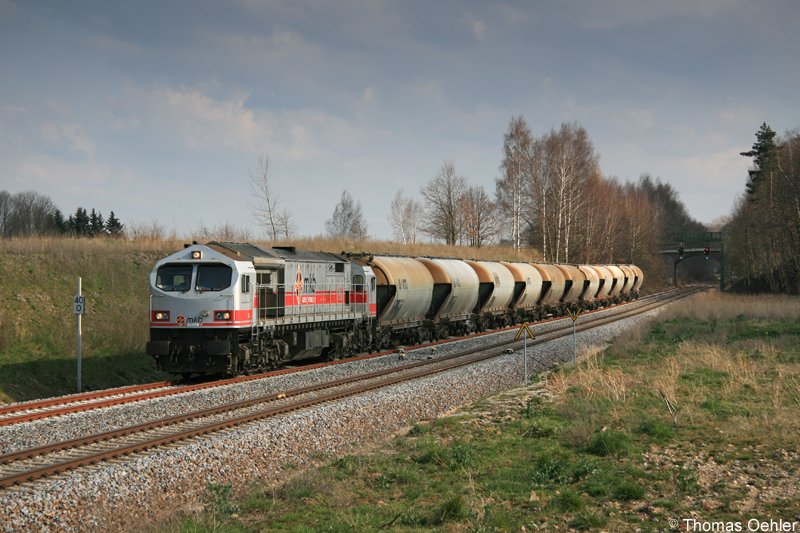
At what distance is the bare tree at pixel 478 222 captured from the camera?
225 ft

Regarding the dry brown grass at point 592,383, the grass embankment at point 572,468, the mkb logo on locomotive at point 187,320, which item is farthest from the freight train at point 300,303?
the dry brown grass at point 592,383

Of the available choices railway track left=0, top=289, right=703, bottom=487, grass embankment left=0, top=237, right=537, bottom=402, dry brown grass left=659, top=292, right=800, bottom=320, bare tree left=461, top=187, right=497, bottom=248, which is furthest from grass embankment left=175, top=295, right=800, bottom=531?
bare tree left=461, top=187, right=497, bottom=248

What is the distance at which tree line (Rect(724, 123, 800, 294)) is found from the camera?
1940 inches

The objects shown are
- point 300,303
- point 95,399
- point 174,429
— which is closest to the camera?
point 174,429

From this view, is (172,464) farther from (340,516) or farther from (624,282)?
(624,282)

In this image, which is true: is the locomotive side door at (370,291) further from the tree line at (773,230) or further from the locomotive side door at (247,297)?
the tree line at (773,230)

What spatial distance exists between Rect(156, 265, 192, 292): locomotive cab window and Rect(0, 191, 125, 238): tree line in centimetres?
3971

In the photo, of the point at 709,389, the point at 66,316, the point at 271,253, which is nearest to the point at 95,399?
the point at 271,253

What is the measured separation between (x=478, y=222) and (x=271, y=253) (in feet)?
165

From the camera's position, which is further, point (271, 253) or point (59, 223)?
point (59, 223)

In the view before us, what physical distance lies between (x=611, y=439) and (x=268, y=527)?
550 centimetres

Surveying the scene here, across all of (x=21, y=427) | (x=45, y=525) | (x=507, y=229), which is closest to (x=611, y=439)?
(x=45, y=525)

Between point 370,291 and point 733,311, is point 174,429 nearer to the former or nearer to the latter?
point 370,291

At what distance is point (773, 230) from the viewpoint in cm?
5328
